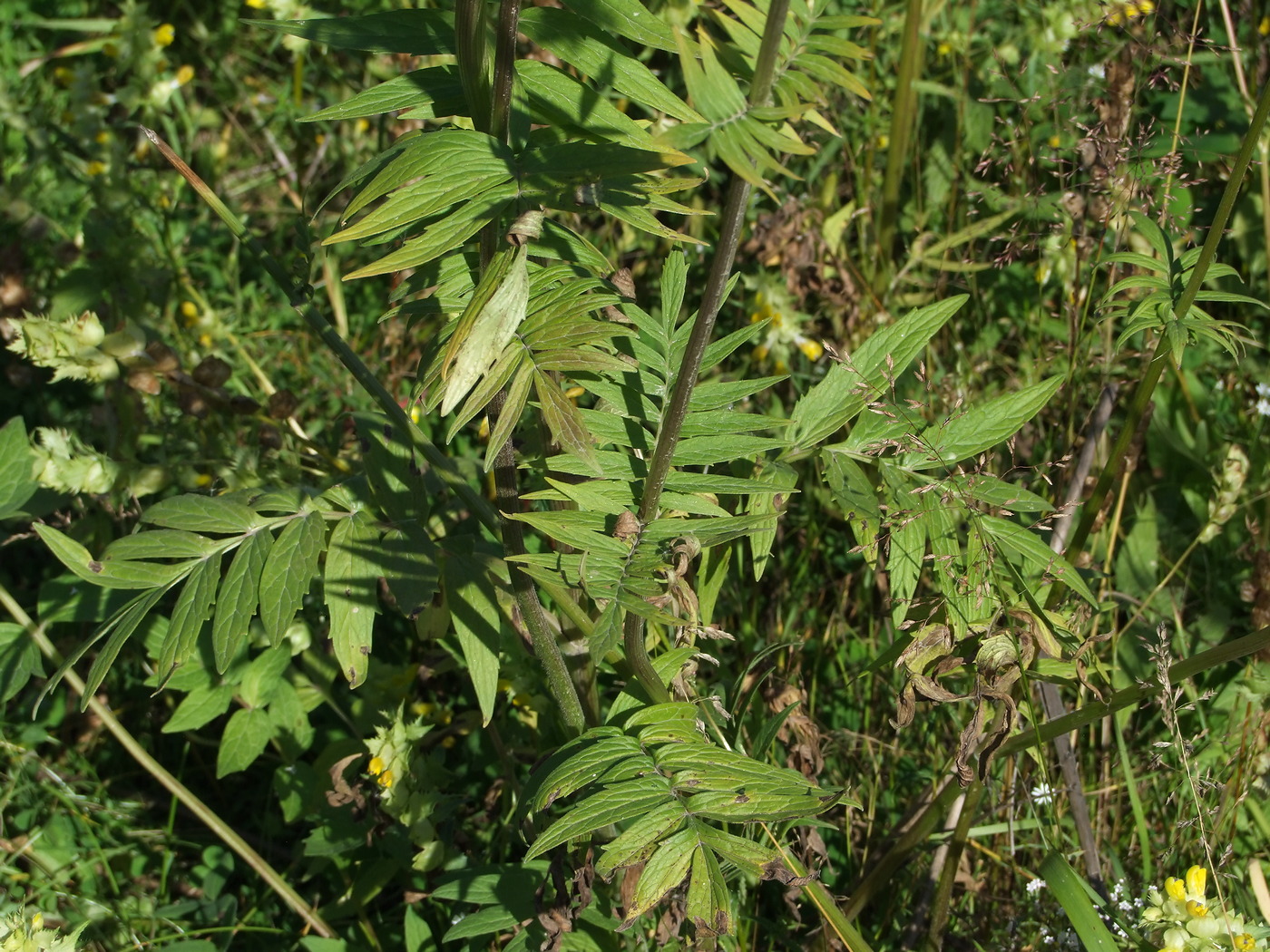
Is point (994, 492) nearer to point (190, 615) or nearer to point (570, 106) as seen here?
point (570, 106)

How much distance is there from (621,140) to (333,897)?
1759 mm

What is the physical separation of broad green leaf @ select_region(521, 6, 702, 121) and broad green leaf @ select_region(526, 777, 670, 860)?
86cm

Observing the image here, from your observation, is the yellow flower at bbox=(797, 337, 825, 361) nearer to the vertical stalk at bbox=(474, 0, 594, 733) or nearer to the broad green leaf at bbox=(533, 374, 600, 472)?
the vertical stalk at bbox=(474, 0, 594, 733)

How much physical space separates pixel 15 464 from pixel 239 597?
0.76 meters

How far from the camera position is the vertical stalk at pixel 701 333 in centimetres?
105

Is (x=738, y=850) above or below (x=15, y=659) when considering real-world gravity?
above

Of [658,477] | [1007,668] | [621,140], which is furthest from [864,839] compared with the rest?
[621,140]

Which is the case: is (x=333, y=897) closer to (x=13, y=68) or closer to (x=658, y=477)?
(x=658, y=477)

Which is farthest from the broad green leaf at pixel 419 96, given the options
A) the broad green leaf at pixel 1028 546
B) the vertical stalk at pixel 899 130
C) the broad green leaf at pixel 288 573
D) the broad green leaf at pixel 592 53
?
the vertical stalk at pixel 899 130

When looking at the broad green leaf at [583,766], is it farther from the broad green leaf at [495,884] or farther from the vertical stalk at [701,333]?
the broad green leaf at [495,884]

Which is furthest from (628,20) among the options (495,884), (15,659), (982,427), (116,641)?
(15,659)

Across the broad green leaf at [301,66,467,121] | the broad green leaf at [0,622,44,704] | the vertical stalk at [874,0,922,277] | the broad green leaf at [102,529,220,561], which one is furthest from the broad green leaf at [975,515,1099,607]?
the broad green leaf at [0,622,44,704]

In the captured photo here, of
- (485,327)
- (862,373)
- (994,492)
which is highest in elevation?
(485,327)

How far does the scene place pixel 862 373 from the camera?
181 cm
